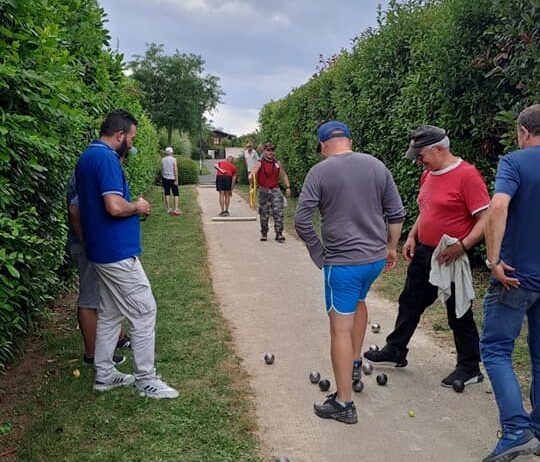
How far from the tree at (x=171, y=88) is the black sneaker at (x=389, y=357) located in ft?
146

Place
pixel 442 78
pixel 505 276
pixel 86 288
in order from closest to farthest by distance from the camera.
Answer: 1. pixel 505 276
2. pixel 86 288
3. pixel 442 78

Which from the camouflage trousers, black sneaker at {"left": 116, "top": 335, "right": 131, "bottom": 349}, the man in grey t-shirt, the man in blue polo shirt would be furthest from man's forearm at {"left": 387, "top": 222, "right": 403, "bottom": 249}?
the camouflage trousers

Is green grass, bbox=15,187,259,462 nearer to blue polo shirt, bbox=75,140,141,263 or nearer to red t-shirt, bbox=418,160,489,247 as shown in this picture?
blue polo shirt, bbox=75,140,141,263

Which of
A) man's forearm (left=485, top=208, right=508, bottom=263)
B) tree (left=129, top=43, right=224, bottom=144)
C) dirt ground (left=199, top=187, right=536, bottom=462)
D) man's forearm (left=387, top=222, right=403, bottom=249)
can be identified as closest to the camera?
man's forearm (left=485, top=208, right=508, bottom=263)

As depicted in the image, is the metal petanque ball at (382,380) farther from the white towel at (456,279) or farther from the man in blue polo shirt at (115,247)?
the man in blue polo shirt at (115,247)

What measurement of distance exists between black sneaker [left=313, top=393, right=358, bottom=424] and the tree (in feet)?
148

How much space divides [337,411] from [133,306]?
5.32ft

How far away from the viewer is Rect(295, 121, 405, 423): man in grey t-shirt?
409 cm

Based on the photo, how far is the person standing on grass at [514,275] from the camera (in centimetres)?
344

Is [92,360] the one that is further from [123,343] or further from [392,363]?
[392,363]

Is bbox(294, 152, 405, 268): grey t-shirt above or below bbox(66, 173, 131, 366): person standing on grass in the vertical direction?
above

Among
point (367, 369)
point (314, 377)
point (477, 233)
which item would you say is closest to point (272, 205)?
point (367, 369)

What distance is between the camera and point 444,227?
465cm

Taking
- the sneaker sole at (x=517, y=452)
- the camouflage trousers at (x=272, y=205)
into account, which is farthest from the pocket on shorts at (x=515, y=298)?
the camouflage trousers at (x=272, y=205)
